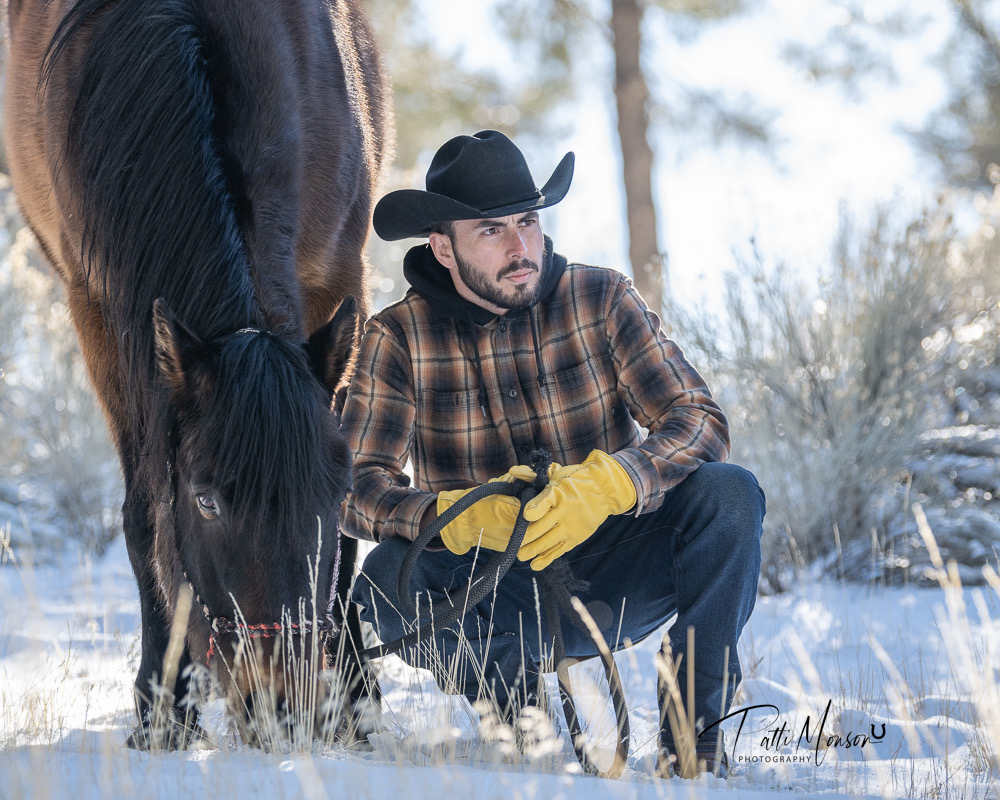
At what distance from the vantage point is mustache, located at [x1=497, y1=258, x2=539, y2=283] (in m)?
2.79

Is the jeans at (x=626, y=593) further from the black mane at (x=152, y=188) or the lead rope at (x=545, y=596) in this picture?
the black mane at (x=152, y=188)

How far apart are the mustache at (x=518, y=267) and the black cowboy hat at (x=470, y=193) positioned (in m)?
0.15

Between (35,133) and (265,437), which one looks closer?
(265,437)

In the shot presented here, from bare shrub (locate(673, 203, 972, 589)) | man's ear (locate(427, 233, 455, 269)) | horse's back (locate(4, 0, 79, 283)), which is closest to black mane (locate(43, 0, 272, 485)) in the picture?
horse's back (locate(4, 0, 79, 283))

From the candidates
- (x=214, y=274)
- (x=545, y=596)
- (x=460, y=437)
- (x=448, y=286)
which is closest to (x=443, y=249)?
(x=448, y=286)

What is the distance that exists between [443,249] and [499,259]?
23 cm

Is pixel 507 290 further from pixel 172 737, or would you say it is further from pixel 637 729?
pixel 172 737

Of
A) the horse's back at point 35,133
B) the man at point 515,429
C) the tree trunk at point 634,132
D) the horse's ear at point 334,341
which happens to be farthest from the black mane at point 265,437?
the tree trunk at point 634,132

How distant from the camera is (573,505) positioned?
242 centimetres

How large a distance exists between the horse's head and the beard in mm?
665

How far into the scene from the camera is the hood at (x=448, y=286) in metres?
2.88

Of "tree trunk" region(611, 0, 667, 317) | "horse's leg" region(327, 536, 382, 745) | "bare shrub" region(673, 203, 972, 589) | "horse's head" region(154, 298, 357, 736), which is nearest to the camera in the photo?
"horse's head" region(154, 298, 357, 736)

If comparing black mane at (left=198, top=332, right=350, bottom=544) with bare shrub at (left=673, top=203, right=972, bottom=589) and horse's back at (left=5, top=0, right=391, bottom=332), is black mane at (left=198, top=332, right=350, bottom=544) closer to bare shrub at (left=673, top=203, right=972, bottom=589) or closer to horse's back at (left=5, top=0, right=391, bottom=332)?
horse's back at (left=5, top=0, right=391, bottom=332)

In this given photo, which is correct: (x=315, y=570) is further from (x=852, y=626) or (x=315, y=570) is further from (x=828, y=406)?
(x=828, y=406)
